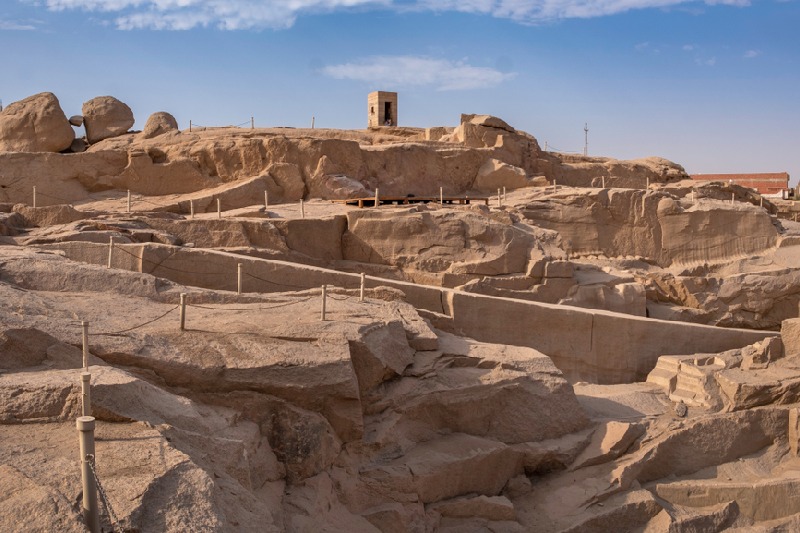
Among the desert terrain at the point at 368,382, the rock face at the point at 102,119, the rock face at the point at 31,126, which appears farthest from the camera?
the rock face at the point at 102,119

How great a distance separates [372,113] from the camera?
23.1 metres

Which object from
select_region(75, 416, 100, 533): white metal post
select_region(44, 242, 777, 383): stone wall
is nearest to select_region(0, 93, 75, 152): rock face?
select_region(44, 242, 777, 383): stone wall

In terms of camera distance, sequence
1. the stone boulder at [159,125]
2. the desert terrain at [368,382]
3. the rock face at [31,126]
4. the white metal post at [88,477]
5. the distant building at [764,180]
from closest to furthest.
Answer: the white metal post at [88,477], the desert terrain at [368,382], the rock face at [31,126], the stone boulder at [159,125], the distant building at [764,180]

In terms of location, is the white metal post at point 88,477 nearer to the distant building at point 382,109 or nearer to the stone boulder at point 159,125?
the stone boulder at point 159,125

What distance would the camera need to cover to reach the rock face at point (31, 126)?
17.4 meters

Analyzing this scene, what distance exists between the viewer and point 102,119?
62.5 feet

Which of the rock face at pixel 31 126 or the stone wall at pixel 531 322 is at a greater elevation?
the rock face at pixel 31 126

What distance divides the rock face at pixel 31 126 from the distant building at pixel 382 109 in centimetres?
905

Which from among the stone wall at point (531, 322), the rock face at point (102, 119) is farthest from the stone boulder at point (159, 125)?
the stone wall at point (531, 322)

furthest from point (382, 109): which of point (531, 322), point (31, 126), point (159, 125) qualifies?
point (531, 322)

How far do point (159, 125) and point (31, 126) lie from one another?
2.93 metres

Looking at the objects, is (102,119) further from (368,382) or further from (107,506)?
(107,506)

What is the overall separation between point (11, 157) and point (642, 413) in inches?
529

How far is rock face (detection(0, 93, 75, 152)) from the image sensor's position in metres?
17.4
